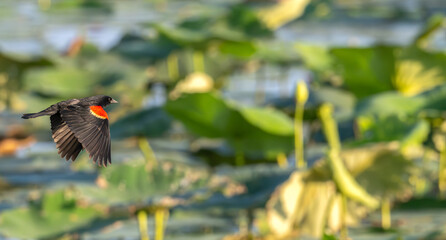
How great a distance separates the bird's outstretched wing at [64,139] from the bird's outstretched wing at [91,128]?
24 mm

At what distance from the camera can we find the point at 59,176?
3693mm

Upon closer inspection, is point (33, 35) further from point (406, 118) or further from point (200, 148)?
point (406, 118)

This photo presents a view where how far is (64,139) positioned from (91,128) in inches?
1.7

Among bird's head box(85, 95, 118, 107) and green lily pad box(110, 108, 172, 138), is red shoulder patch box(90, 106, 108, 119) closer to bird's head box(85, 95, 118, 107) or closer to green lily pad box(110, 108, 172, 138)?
bird's head box(85, 95, 118, 107)

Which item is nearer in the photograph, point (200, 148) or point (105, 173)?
point (105, 173)

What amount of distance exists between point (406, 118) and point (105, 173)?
2.91ft

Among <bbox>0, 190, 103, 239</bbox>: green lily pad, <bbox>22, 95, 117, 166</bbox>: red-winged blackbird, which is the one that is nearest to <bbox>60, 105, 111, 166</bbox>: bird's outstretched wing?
<bbox>22, 95, 117, 166</bbox>: red-winged blackbird

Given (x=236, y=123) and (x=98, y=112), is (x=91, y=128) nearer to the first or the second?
(x=98, y=112)

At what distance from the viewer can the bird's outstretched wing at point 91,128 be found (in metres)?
1.22

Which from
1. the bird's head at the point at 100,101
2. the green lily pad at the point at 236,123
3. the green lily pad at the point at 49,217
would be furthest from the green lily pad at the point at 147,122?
the bird's head at the point at 100,101

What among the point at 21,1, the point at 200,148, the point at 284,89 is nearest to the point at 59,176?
the point at 200,148

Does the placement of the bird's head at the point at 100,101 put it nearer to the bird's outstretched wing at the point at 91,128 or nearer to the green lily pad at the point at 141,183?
the bird's outstretched wing at the point at 91,128

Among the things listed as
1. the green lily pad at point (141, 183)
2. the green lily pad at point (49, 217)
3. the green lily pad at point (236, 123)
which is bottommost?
the green lily pad at point (49, 217)

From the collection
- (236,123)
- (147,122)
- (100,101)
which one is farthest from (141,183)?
(100,101)
